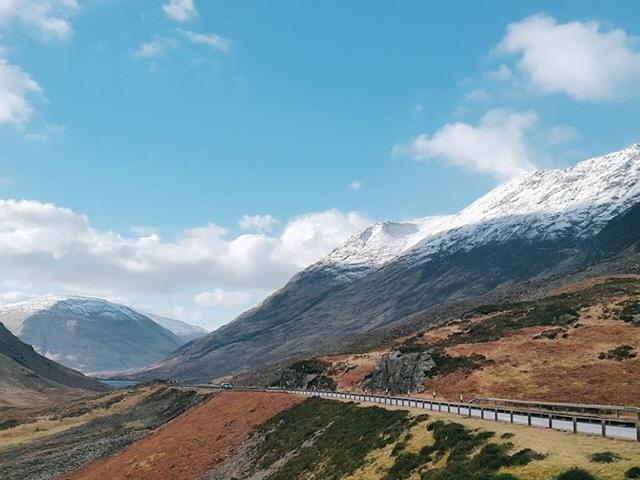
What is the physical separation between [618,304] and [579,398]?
3483 cm

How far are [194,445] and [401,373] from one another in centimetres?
2935

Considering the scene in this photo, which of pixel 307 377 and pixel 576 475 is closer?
pixel 576 475

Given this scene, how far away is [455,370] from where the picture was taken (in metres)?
70.0

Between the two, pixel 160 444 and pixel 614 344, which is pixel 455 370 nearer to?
pixel 614 344

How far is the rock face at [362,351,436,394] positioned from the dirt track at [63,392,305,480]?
14.8m

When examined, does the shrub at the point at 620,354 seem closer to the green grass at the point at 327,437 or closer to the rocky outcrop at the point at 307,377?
the green grass at the point at 327,437

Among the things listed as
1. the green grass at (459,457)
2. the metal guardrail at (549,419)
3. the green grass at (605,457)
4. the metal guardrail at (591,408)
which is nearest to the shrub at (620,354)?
the metal guardrail at (591,408)

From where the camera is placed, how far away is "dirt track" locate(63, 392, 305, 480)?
55.5 m

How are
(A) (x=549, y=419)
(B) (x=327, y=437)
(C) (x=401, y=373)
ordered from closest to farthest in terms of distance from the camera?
(A) (x=549, y=419)
(B) (x=327, y=437)
(C) (x=401, y=373)

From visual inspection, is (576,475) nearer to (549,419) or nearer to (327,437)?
(549,419)

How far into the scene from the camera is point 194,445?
62.2 meters

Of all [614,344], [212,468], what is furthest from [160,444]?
[614,344]

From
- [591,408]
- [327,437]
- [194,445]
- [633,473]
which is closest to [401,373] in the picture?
[194,445]

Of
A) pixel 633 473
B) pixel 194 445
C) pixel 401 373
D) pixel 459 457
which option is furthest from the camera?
pixel 401 373
